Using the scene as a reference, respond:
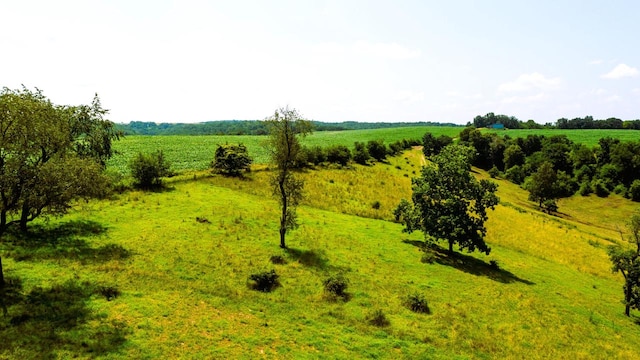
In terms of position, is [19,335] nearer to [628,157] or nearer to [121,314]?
[121,314]

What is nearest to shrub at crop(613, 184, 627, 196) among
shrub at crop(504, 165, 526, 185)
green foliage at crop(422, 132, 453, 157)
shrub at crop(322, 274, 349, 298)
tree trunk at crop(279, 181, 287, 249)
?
shrub at crop(504, 165, 526, 185)

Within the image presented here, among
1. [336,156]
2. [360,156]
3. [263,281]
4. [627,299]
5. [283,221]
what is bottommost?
[627,299]

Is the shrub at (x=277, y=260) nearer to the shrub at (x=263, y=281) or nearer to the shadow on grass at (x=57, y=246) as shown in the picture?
the shrub at (x=263, y=281)

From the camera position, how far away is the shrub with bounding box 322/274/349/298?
29.0 m

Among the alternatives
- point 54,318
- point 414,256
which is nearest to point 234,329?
point 54,318

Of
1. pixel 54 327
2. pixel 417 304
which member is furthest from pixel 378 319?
pixel 54 327

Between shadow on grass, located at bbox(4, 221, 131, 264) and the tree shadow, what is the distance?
1472 centimetres

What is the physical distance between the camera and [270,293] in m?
28.3

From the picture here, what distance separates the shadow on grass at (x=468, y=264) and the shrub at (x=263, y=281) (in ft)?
67.5

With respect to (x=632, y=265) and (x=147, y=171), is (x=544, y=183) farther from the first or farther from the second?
(x=147, y=171)

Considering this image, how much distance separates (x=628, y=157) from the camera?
4833 inches

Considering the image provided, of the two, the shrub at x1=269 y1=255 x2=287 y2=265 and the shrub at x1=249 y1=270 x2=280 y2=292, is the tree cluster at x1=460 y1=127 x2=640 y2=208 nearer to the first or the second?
the shrub at x1=269 y1=255 x2=287 y2=265

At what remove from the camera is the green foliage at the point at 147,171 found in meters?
53.8

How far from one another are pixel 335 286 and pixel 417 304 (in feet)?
21.7
